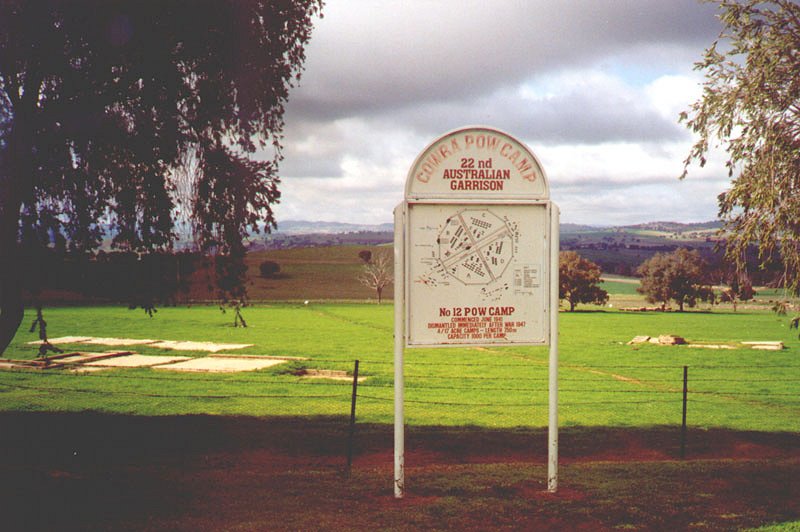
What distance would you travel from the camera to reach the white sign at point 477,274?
809 cm

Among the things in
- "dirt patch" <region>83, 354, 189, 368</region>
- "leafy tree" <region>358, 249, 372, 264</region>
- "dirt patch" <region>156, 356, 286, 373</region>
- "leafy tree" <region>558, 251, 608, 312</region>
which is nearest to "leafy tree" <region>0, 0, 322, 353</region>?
"dirt patch" <region>156, 356, 286, 373</region>

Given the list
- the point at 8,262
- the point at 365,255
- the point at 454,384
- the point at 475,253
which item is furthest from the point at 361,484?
the point at 365,255

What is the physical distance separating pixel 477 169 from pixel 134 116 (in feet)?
19.9

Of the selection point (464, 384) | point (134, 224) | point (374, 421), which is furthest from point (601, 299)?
point (134, 224)

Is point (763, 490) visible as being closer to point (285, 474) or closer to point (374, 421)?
point (285, 474)

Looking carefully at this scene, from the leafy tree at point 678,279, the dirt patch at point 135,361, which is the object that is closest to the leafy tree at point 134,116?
the dirt patch at point 135,361

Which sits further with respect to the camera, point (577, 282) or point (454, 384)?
point (577, 282)

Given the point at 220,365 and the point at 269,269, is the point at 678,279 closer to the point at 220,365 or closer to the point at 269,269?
the point at 269,269

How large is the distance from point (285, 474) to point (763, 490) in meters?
5.66

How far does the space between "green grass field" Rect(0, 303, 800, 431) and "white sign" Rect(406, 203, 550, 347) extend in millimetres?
5941

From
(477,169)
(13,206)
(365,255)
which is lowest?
(13,206)

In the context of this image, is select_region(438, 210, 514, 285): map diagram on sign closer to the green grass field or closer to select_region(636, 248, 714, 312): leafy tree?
the green grass field

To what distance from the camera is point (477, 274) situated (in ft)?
27.1

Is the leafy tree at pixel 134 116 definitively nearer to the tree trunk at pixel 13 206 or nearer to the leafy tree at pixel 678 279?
the tree trunk at pixel 13 206
